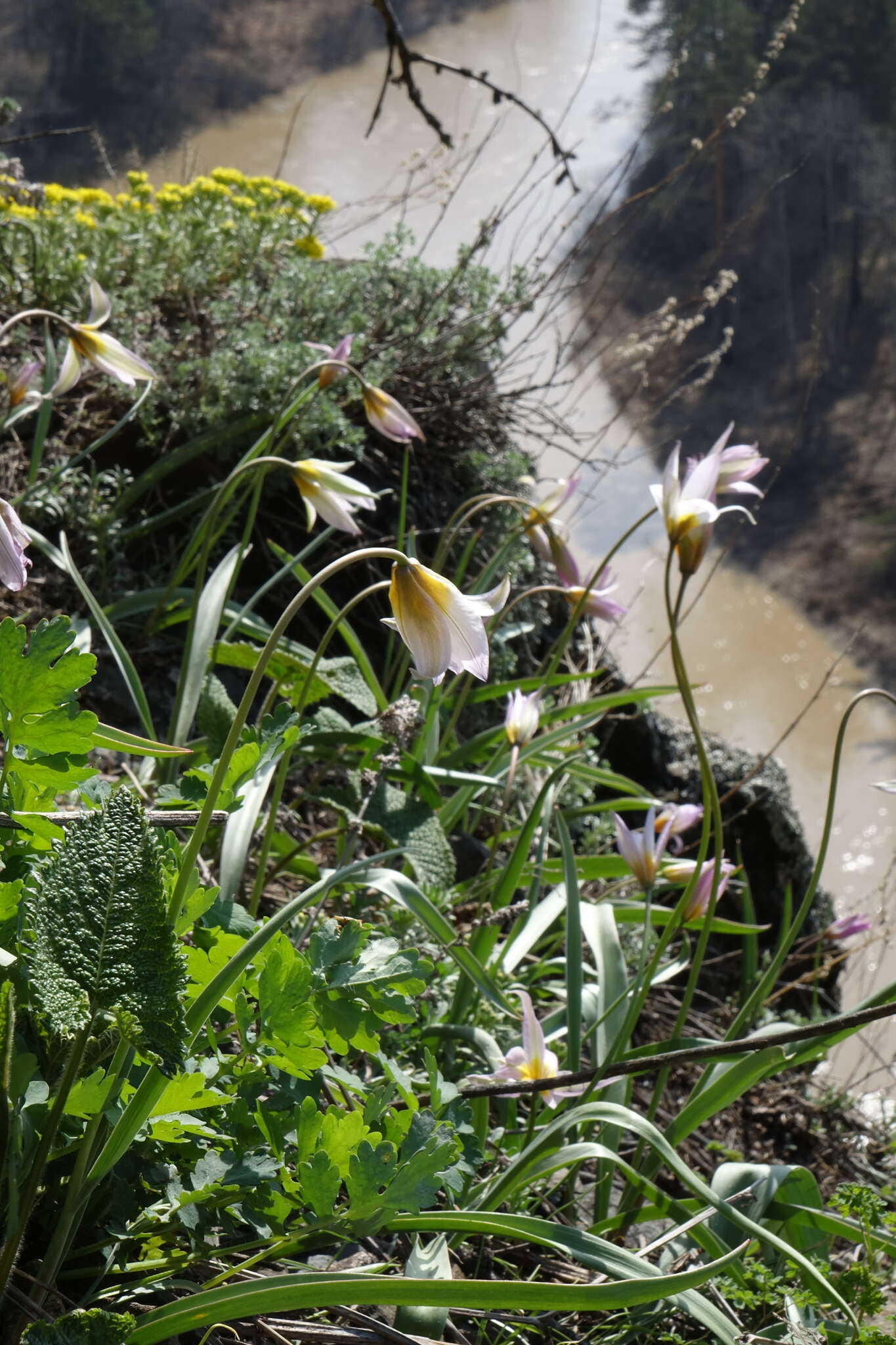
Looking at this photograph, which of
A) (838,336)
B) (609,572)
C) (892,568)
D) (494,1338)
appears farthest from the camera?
(838,336)

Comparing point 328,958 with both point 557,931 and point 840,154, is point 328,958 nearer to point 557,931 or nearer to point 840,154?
point 557,931

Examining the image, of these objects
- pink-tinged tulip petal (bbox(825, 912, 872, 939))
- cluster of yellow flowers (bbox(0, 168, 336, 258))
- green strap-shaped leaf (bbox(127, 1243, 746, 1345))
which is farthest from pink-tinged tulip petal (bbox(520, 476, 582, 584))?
cluster of yellow flowers (bbox(0, 168, 336, 258))

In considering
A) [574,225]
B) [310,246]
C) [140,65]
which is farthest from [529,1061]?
[140,65]

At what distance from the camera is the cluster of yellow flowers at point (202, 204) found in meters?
2.57

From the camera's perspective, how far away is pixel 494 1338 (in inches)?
35.8

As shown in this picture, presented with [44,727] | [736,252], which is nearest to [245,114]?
[736,252]

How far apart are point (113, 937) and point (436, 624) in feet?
0.97

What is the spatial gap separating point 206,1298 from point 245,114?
289 inches

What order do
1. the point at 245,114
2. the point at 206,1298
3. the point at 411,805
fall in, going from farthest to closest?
the point at 245,114, the point at 411,805, the point at 206,1298

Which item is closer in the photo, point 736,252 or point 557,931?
point 557,931

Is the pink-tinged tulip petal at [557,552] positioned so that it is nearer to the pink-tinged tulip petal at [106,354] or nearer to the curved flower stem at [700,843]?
the curved flower stem at [700,843]

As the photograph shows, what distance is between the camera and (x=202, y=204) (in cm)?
273

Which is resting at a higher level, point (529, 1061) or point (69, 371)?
point (69, 371)

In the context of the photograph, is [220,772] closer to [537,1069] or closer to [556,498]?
[537,1069]
